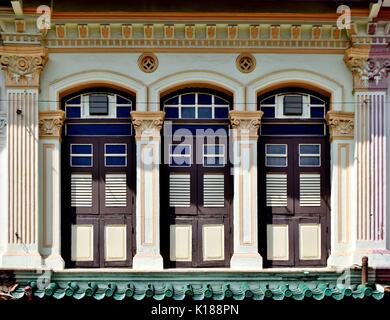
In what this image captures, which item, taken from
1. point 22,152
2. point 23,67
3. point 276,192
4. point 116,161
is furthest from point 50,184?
point 276,192

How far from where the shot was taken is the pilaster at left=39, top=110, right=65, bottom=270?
1041 cm

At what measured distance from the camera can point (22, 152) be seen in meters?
10.3

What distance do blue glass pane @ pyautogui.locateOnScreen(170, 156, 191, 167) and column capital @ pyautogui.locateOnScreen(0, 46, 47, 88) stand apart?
7.90 feet

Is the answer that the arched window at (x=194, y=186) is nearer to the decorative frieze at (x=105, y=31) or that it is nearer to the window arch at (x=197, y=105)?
the window arch at (x=197, y=105)

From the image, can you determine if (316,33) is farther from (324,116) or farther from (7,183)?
(7,183)

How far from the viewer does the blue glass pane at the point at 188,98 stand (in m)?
10.8

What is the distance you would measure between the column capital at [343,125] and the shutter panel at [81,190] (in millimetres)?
3903

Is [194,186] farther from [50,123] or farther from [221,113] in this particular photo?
[50,123]

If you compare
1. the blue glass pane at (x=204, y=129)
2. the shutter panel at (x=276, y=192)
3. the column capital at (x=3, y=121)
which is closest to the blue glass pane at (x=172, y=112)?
the blue glass pane at (x=204, y=129)

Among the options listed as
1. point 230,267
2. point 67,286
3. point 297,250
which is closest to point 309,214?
point 297,250

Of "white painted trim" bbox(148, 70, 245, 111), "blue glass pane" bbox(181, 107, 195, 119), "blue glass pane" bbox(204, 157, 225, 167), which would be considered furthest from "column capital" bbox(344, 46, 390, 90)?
"blue glass pane" bbox(181, 107, 195, 119)

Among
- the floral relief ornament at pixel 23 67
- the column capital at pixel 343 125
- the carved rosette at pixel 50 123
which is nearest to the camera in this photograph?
the floral relief ornament at pixel 23 67

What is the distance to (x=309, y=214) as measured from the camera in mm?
10727

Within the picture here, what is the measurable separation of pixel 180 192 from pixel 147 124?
1.20m
